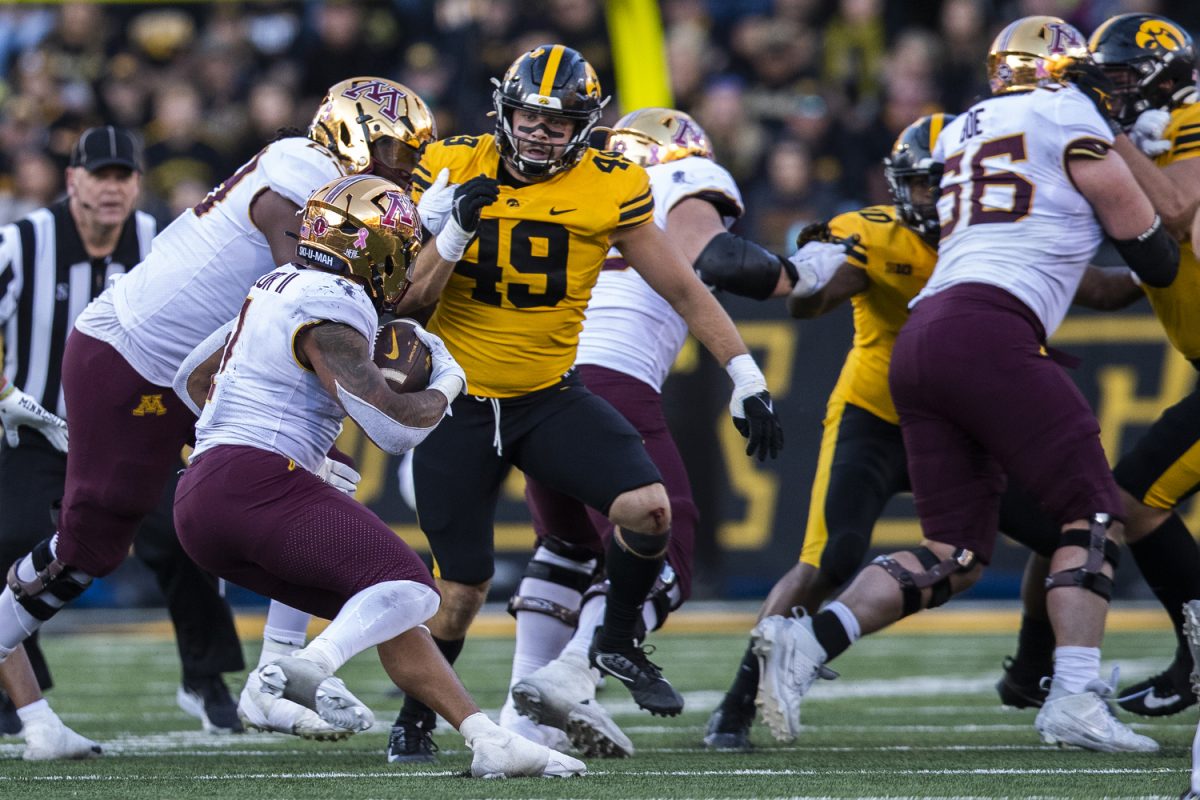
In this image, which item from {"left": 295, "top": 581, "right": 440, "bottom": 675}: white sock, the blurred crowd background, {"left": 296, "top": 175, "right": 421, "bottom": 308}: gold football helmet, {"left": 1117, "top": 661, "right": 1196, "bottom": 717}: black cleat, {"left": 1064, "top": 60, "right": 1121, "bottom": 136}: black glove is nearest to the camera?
{"left": 295, "top": 581, "right": 440, "bottom": 675}: white sock

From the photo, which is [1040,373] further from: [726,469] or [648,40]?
[648,40]

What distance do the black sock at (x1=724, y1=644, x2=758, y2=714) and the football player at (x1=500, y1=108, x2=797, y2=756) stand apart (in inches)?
10.7

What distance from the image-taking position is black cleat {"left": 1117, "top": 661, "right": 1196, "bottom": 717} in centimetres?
546

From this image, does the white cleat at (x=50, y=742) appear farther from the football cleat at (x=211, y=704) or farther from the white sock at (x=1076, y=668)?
the white sock at (x=1076, y=668)

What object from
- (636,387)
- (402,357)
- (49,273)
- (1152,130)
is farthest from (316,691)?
(1152,130)

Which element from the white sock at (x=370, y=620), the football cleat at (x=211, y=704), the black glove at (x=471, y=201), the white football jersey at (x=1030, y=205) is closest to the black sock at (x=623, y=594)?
the white sock at (x=370, y=620)

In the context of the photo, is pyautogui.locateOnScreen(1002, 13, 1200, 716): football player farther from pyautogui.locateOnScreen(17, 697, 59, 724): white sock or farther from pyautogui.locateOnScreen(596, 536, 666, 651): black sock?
pyautogui.locateOnScreen(17, 697, 59, 724): white sock

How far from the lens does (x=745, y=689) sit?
17.6ft

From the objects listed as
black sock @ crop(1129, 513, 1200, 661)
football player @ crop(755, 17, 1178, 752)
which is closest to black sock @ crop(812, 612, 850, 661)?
football player @ crop(755, 17, 1178, 752)

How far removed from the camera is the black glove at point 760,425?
488cm

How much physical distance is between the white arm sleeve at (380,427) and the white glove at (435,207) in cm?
82

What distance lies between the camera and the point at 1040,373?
16.3 ft

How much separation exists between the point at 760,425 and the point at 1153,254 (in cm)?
117

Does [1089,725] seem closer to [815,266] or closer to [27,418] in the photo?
[815,266]
